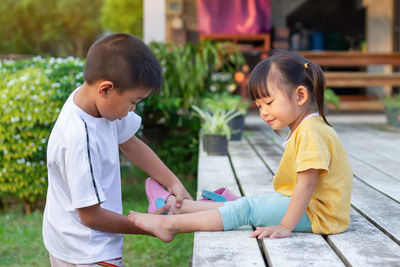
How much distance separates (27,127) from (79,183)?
2.66 m

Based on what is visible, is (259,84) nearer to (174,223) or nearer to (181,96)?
(174,223)

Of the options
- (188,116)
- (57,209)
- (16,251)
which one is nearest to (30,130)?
(16,251)

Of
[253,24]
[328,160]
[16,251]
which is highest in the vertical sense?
[253,24]

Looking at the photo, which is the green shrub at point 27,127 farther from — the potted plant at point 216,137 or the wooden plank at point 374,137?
the wooden plank at point 374,137

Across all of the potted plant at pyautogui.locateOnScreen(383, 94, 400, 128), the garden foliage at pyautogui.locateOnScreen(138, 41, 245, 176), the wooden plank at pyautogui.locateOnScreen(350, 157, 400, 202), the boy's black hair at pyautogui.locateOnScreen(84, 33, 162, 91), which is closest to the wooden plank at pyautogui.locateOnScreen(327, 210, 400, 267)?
the wooden plank at pyautogui.locateOnScreen(350, 157, 400, 202)

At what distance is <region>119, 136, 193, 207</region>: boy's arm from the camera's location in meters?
2.28

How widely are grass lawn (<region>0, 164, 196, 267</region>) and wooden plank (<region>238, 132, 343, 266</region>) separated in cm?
78

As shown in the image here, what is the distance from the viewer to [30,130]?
4191 mm

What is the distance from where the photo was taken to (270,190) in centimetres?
279

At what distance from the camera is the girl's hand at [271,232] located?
1912 millimetres

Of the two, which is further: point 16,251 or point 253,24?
point 253,24

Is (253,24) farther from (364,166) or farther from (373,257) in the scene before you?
(373,257)

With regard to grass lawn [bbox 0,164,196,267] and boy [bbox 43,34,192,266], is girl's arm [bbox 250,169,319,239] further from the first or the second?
grass lawn [bbox 0,164,196,267]

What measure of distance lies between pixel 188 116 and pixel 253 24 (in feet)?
13.1
